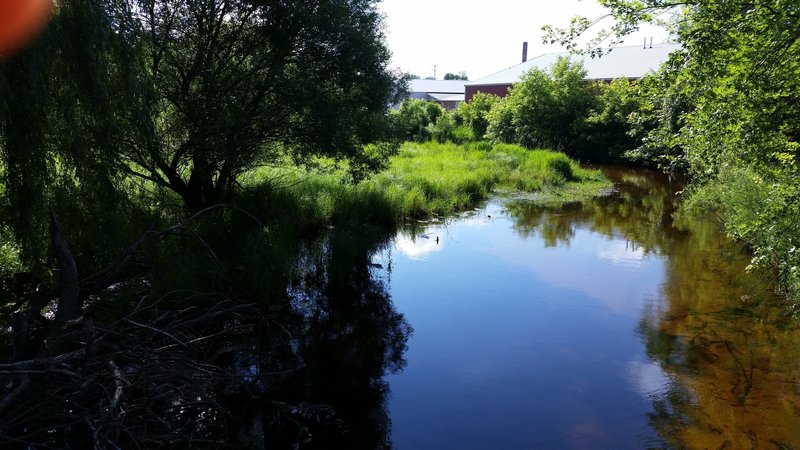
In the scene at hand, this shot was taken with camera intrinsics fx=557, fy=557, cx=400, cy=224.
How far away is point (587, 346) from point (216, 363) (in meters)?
4.94

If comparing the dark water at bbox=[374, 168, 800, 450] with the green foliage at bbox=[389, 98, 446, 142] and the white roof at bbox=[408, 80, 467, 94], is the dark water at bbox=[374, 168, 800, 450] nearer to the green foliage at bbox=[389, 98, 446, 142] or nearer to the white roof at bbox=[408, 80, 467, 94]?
the green foliage at bbox=[389, 98, 446, 142]

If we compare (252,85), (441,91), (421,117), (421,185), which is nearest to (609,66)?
(421,117)

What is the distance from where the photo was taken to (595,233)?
1437 cm

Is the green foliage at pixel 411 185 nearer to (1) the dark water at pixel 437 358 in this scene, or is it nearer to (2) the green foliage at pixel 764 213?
(1) the dark water at pixel 437 358

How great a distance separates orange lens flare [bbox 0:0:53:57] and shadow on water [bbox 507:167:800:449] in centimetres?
706

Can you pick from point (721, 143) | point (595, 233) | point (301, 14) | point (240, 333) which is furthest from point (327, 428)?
point (595, 233)

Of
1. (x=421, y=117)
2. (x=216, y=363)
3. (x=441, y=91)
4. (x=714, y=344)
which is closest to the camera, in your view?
(x=216, y=363)

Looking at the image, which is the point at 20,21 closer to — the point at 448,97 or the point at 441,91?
the point at 448,97

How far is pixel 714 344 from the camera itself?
7.69 m

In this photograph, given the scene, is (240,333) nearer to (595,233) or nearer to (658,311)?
(658,311)

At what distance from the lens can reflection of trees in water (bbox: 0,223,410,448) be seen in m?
3.76

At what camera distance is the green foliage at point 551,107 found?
1122 inches

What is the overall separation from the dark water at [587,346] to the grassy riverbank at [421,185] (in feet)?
4.59

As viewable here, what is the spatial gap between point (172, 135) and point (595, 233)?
10.3m
